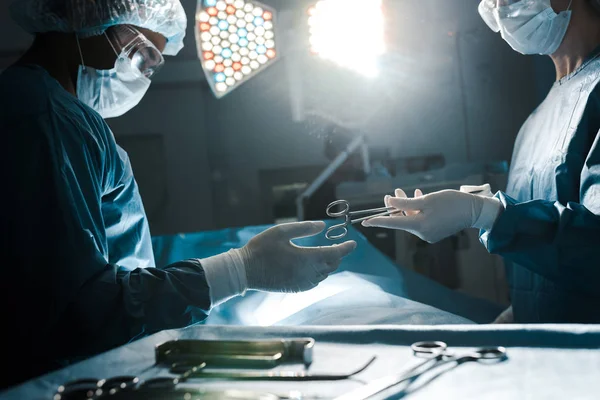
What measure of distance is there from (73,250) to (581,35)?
4.73 feet

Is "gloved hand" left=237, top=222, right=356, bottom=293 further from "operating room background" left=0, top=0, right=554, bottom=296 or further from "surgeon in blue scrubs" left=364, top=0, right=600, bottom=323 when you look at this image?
"operating room background" left=0, top=0, right=554, bottom=296

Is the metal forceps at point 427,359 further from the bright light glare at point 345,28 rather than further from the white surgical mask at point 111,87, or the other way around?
the bright light glare at point 345,28

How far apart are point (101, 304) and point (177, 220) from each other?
2.96 m

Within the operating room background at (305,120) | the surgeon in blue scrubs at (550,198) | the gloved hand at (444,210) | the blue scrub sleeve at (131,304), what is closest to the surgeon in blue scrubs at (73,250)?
the blue scrub sleeve at (131,304)

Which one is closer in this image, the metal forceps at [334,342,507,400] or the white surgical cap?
the metal forceps at [334,342,507,400]

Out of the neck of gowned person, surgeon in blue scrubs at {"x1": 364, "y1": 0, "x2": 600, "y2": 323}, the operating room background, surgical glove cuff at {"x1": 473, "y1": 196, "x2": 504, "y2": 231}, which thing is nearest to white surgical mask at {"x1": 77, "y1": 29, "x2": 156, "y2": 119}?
surgeon in blue scrubs at {"x1": 364, "y1": 0, "x2": 600, "y2": 323}

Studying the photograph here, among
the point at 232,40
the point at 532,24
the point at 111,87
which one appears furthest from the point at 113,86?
the point at 532,24

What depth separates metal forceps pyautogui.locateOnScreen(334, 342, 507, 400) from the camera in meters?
0.63

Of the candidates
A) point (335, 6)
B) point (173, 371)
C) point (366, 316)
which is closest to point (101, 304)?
point (173, 371)

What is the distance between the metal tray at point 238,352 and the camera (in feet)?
2.53

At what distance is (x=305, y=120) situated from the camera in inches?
143

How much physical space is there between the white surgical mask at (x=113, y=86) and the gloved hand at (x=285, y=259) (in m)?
0.62

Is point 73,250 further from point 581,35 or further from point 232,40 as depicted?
point 581,35

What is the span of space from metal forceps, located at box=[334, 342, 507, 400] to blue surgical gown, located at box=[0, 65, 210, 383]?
1.51 ft
